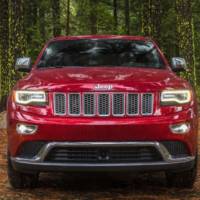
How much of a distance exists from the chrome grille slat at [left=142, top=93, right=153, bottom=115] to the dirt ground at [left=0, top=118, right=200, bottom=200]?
97cm

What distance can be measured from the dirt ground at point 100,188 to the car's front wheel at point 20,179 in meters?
0.09

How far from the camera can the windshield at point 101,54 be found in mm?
7863

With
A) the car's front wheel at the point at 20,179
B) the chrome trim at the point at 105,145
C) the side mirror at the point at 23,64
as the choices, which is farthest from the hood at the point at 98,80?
the car's front wheel at the point at 20,179

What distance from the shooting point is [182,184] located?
6965mm

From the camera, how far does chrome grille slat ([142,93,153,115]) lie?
6.22 metres

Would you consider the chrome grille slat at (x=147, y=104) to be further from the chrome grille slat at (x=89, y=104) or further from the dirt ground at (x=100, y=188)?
the dirt ground at (x=100, y=188)

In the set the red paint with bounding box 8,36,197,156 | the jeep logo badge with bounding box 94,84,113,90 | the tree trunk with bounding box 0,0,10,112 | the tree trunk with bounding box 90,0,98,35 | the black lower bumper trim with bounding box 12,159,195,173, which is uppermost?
the jeep logo badge with bounding box 94,84,113,90

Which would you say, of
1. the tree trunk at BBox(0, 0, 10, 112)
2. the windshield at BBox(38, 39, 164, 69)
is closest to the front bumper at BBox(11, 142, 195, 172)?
the windshield at BBox(38, 39, 164, 69)

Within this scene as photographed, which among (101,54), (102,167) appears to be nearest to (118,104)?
(102,167)

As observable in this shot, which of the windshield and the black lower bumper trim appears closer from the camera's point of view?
the black lower bumper trim

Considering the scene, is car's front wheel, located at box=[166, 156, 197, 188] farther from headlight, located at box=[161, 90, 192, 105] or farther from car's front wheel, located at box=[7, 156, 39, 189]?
car's front wheel, located at box=[7, 156, 39, 189]

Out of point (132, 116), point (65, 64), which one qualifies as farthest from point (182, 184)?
point (65, 64)

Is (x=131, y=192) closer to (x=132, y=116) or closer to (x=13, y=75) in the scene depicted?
(x=132, y=116)

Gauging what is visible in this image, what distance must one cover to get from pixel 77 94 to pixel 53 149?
0.63 m
